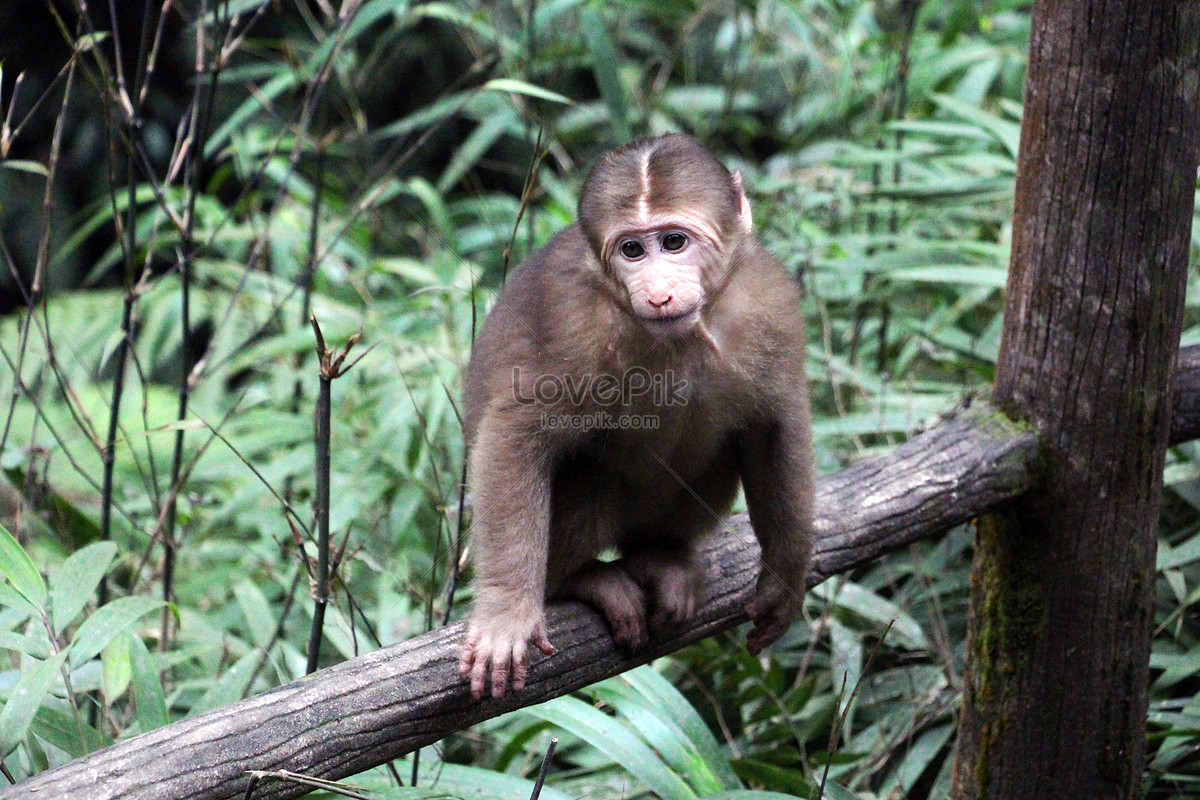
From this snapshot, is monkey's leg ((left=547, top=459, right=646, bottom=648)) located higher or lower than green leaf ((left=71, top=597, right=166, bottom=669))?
higher

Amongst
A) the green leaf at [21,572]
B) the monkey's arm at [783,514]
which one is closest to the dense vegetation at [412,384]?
the green leaf at [21,572]

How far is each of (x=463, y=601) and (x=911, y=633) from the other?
1.62 m

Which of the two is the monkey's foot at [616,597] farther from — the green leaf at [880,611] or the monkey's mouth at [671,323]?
the green leaf at [880,611]

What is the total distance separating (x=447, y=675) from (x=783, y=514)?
0.94 metres

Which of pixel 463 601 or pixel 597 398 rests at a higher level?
pixel 597 398

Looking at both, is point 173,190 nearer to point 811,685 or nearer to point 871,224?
point 871,224

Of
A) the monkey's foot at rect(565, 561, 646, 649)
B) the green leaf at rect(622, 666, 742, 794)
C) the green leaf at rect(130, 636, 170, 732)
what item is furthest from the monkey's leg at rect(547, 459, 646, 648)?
the green leaf at rect(130, 636, 170, 732)

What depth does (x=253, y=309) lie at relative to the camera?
18.7ft

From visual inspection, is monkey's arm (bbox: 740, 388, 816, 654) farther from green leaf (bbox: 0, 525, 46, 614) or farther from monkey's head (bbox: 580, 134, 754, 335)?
green leaf (bbox: 0, 525, 46, 614)

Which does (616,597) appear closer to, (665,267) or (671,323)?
(671,323)

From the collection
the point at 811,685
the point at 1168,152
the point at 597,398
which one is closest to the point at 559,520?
the point at 597,398

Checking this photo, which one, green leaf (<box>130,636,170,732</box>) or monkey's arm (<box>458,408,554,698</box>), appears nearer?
monkey's arm (<box>458,408,554,698</box>)

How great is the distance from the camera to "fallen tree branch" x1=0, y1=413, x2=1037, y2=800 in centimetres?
190

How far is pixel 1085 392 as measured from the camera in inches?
115
